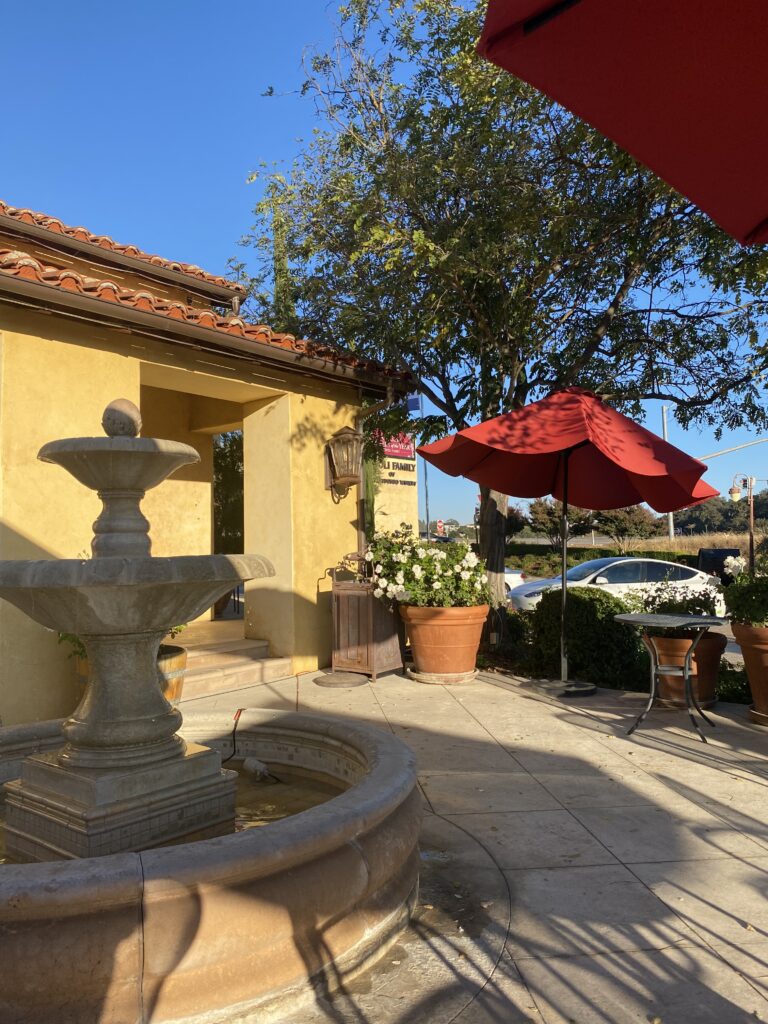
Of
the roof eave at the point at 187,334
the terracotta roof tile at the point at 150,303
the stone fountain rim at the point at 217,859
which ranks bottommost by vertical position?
the stone fountain rim at the point at 217,859

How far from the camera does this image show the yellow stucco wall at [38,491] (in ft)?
18.7

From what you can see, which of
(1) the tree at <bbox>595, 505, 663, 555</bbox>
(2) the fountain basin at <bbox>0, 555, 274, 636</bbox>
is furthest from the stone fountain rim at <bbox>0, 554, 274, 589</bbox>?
(1) the tree at <bbox>595, 505, 663, 555</bbox>

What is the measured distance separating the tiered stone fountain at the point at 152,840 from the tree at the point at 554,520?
26756 millimetres

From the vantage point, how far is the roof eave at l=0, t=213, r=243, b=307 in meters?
8.42

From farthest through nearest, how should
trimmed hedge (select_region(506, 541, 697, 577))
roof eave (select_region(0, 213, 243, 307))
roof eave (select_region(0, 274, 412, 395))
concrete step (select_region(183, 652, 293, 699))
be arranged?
trimmed hedge (select_region(506, 541, 697, 577))
roof eave (select_region(0, 213, 243, 307))
concrete step (select_region(183, 652, 293, 699))
roof eave (select_region(0, 274, 412, 395))

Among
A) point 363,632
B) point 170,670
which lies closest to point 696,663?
point 363,632

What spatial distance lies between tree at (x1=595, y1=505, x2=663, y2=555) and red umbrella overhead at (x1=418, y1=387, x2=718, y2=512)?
75.2 feet

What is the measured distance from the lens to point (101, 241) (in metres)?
9.30

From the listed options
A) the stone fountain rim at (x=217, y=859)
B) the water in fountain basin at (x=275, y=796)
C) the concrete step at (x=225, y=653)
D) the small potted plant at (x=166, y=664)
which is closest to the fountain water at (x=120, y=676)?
the water in fountain basin at (x=275, y=796)

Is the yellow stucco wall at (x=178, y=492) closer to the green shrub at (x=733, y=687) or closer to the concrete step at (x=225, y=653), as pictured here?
the concrete step at (x=225, y=653)

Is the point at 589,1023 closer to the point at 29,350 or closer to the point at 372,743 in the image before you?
the point at 372,743

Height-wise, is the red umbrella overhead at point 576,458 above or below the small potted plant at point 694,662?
above

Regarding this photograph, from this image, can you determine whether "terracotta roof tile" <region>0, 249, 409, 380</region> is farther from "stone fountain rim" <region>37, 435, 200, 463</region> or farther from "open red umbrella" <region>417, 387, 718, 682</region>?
"stone fountain rim" <region>37, 435, 200, 463</region>

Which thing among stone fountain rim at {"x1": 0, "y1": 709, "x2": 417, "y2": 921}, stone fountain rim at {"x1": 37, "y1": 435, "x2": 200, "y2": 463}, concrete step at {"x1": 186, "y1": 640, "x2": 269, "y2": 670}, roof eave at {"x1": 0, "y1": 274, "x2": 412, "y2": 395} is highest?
roof eave at {"x1": 0, "y1": 274, "x2": 412, "y2": 395}
